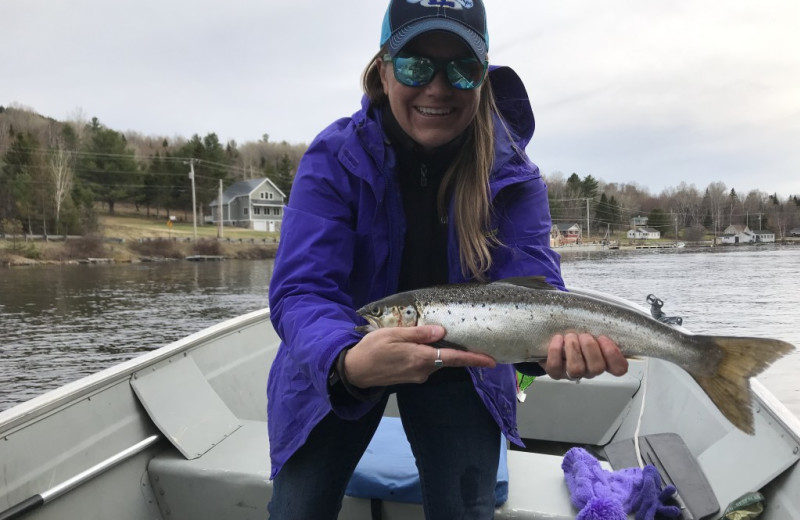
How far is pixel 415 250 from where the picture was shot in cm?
237

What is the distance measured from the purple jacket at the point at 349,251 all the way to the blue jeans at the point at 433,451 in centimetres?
9

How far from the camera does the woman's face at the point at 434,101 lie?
211 centimetres

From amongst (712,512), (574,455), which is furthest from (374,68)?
(712,512)

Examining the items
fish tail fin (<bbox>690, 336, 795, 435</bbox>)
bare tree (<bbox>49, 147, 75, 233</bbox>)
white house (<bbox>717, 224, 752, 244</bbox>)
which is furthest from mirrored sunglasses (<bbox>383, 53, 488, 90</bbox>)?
white house (<bbox>717, 224, 752, 244</bbox>)

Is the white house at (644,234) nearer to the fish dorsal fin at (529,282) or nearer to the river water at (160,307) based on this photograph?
the river water at (160,307)

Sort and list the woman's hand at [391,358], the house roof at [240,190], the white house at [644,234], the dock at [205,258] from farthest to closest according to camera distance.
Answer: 1. the white house at [644,234]
2. the house roof at [240,190]
3. the dock at [205,258]
4. the woman's hand at [391,358]

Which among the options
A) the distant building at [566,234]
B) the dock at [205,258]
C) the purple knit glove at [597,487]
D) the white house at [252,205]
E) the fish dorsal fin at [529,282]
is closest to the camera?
the fish dorsal fin at [529,282]

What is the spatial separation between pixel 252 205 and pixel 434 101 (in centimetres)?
8482

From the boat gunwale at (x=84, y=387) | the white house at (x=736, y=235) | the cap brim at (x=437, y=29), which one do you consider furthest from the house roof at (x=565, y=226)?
the cap brim at (x=437, y=29)

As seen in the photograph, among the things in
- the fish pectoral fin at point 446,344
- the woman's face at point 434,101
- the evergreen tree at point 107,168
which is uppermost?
the evergreen tree at point 107,168

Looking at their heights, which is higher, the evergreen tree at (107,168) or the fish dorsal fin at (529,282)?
the evergreen tree at (107,168)

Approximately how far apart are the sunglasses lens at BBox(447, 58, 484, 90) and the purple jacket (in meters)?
0.32

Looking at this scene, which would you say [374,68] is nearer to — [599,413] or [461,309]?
[461,309]

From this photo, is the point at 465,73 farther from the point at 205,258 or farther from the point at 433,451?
the point at 205,258
